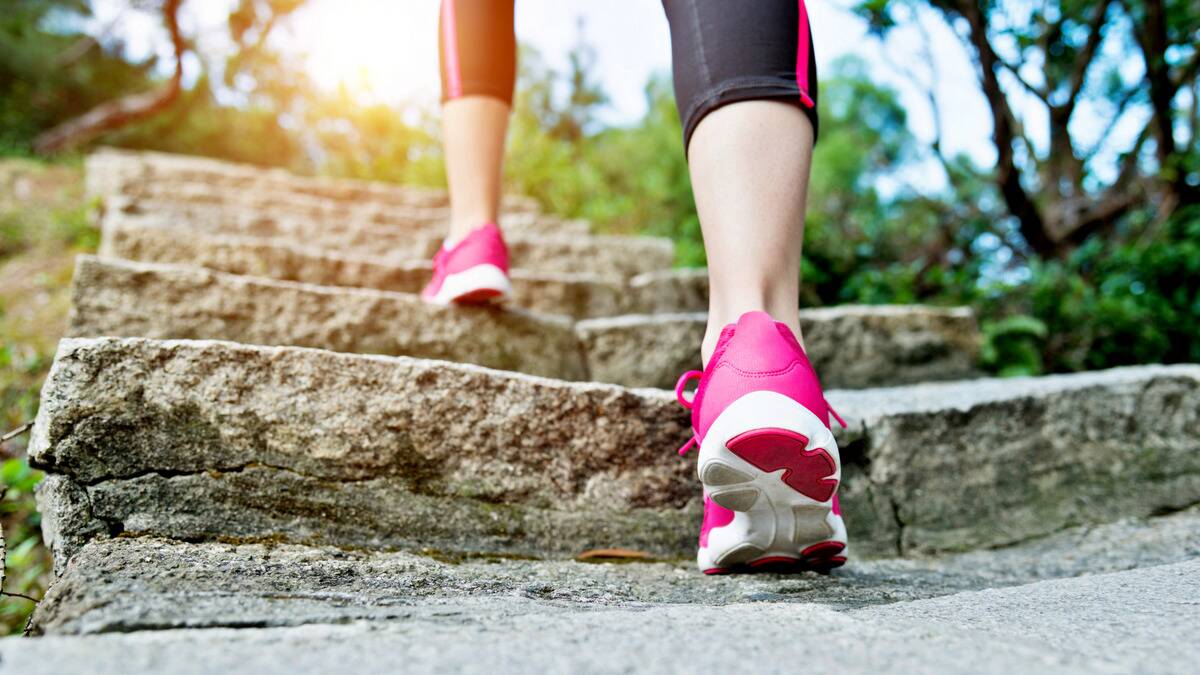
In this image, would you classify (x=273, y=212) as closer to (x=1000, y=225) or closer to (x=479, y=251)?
(x=479, y=251)

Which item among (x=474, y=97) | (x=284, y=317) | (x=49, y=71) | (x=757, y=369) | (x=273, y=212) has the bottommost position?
(x=757, y=369)

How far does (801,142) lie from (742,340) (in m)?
0.28

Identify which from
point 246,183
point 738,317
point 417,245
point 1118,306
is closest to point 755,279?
point 738,317

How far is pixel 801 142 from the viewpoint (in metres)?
0.98

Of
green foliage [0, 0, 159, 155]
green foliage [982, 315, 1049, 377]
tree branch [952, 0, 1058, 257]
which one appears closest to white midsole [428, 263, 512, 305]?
green foliage [982, 315, 1049, 377]

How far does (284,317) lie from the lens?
1416mm

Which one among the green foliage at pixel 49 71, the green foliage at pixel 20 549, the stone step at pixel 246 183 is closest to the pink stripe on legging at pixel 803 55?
the green foliage at pixel 20 549

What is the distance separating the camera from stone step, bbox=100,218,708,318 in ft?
6.24

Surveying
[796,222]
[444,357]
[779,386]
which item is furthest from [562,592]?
[444,357]

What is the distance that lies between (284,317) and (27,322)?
122 cm

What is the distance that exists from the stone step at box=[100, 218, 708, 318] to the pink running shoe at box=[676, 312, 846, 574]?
3.73 ft

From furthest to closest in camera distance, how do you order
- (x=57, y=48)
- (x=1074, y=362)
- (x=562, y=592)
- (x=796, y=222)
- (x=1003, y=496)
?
1. (x=57, y=48)
2. (x=1074, y=362)
3. (x=1003, y=496)
4. (x=796, y=222)
5. (x=562, y=592)

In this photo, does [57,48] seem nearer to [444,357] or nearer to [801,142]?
[444,357]

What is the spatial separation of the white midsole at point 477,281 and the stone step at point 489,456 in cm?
37
